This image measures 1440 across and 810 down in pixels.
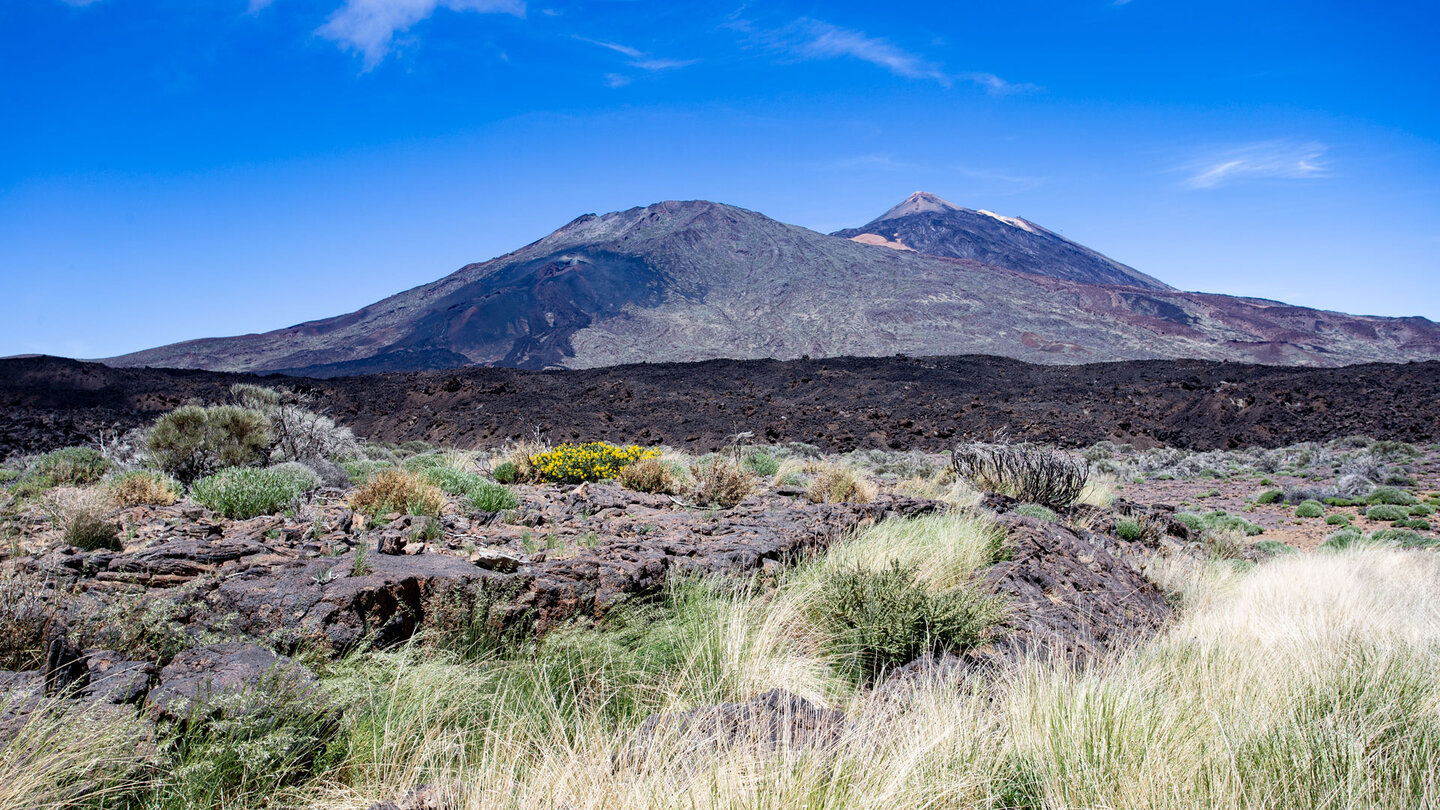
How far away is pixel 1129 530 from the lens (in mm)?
8758

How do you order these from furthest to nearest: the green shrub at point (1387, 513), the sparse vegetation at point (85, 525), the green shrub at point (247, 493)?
1. the green shrub at point (1387, 513)
2. the green shrub at point (247, 493)
3. the sparse vegetation at point (85, 525)

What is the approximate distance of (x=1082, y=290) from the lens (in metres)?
98.0

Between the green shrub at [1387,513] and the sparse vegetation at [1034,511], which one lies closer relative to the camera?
the sparse vegetation at [1034,511]

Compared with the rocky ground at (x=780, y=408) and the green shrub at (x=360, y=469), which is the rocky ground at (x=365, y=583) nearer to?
the green shrub at (x=360, y=469)

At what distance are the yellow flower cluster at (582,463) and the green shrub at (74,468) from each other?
528 centimetres

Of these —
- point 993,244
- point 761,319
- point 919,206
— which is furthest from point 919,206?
point 761,319

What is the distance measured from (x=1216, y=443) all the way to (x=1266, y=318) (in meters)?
96.7

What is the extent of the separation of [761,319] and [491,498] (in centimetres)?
7363

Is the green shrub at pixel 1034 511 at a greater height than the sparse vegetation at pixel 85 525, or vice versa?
the sparse vegetation at pixel 85 525

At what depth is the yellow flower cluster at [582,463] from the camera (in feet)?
32.7

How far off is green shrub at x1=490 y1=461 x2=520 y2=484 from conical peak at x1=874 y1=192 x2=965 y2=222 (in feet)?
556

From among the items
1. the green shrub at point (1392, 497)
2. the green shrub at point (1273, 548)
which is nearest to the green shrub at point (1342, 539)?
the green shrub at point (1273, 548)

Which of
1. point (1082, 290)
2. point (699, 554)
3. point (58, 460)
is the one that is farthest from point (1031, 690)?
point (1082, 290)

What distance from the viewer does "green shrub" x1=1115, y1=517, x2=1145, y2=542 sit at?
8.73 m
